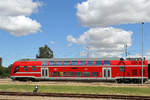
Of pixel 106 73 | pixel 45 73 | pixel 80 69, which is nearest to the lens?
pixel 106 73

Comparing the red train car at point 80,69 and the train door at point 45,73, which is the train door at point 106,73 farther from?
the train door at point 45,73

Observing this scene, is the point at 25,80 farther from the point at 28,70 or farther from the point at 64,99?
the point at 64,99

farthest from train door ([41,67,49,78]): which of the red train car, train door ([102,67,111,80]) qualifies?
train door ([102,67,111,80])

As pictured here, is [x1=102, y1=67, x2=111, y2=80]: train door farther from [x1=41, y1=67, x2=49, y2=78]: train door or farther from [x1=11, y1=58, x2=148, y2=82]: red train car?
[x1=41, y1=67, x2=49, y2=78]: train door

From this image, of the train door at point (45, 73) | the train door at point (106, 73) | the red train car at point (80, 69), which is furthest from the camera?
the train door at point (45, 73)

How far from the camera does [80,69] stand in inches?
1199

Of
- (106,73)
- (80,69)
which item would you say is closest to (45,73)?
(80,69)

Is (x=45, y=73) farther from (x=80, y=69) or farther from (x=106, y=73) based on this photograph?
(x=106, y=73)

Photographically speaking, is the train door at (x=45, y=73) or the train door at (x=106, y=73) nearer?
the train door at (x=106, y=73)

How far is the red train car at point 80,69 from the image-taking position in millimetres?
29141

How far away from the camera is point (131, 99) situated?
604 inches

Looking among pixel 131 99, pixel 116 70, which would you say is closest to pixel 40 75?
pixel 116 70

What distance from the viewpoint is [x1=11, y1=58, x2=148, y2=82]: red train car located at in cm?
2914

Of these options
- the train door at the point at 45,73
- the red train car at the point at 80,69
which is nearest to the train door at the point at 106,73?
the red train car at the point at 80,69
